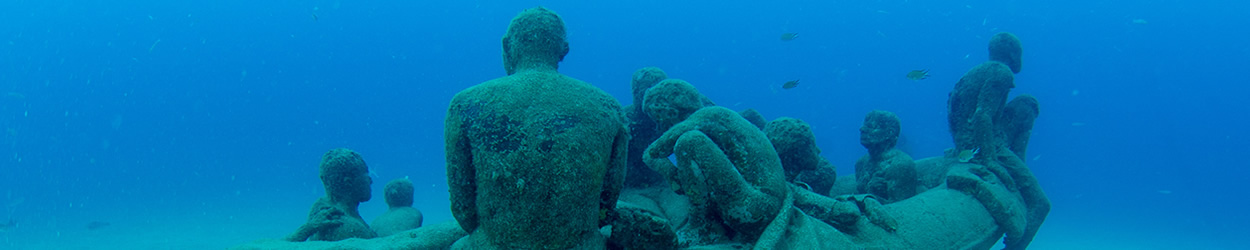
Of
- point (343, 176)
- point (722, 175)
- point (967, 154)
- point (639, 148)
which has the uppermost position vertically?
point (343, 176)

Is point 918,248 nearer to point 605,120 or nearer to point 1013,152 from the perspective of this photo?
point 605,120

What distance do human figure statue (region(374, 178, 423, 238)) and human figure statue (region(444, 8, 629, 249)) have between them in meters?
4.34

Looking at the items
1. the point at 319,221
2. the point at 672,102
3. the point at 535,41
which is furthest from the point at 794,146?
the point at 319,221

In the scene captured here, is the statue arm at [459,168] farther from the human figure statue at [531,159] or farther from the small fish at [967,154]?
the small fish at [967,154]

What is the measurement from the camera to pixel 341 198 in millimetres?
7211

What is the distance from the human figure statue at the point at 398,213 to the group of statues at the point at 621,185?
0.14 feet

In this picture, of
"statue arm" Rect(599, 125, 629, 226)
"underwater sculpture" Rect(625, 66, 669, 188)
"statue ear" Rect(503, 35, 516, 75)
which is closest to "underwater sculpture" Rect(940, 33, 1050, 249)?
"underwater sculpture" Rect(625, 66, 669, 188)

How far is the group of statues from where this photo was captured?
375cm

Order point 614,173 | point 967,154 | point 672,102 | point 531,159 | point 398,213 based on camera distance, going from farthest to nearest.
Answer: point 967,154 < point 398,213 < point 672,102 < point 614,173 < point 531,159

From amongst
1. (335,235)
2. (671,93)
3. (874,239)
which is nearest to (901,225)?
(874,239)

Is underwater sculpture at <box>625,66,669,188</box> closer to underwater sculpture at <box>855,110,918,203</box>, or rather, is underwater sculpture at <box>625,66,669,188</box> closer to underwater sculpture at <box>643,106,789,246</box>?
underwater sculpture at <box>643,106,789,246</box>

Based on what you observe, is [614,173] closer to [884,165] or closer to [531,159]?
[531,159]

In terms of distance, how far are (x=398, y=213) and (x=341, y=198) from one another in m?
1.37

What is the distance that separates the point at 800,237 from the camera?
15.0ft
